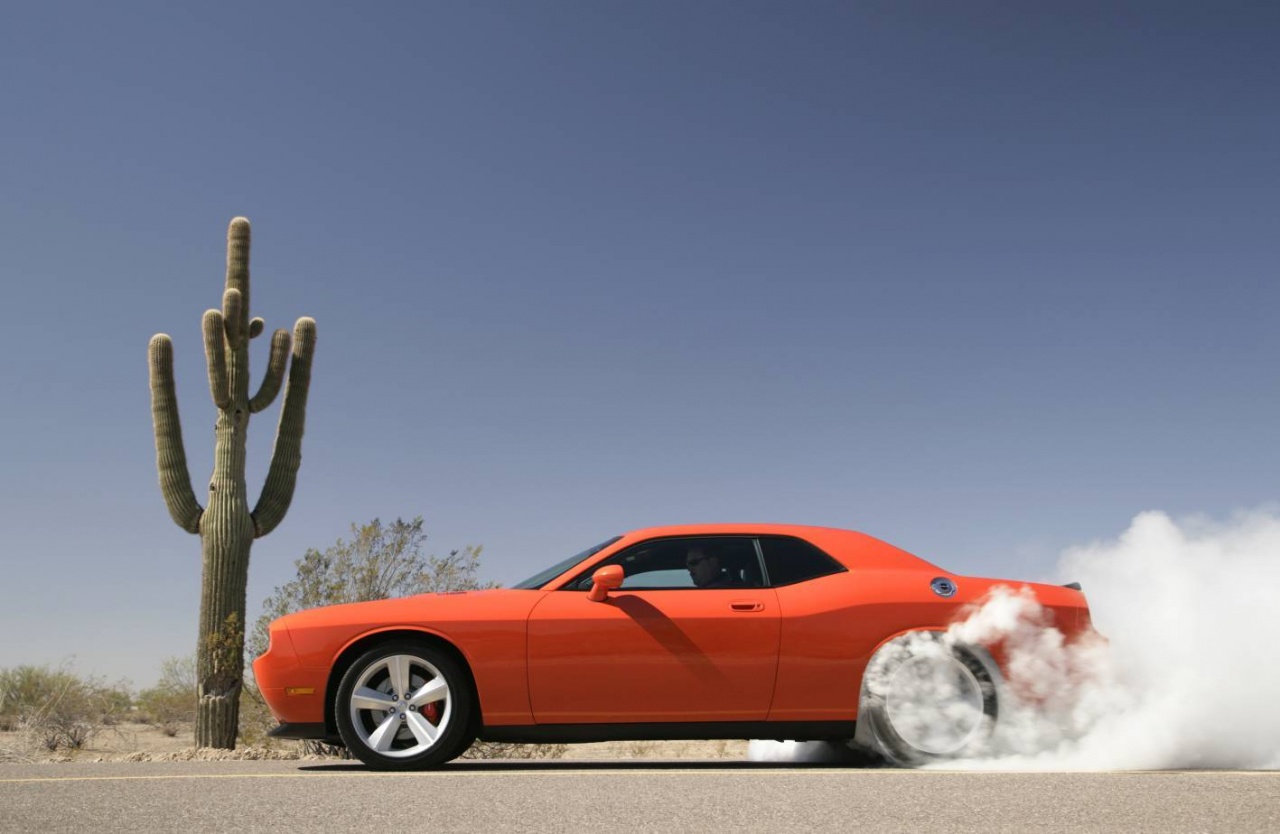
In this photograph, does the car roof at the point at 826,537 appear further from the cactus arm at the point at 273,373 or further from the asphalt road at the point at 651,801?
the cactus arm at the point at 273,373

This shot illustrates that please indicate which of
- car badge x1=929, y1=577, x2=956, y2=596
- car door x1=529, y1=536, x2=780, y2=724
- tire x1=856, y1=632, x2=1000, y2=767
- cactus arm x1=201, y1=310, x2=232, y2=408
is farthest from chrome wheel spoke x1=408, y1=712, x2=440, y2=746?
cactus arm x1=201, y1=310, x2=232, y2=408

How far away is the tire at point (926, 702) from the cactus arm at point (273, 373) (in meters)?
9.63

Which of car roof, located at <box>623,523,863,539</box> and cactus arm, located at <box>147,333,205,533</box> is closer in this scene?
car roof, located at <box>623,523,863,539</box>

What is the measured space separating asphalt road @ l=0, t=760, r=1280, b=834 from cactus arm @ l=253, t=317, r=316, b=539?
757 cm

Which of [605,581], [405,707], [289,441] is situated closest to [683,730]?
[605,581]

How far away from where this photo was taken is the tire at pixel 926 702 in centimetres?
636

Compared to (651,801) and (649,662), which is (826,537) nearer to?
(649,662)

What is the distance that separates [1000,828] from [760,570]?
2740 mm

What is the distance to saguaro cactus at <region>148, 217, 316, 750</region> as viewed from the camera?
12711 millimetres

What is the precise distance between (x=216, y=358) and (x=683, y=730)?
914 centimetres

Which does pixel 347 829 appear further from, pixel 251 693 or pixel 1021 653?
pixel 251 693

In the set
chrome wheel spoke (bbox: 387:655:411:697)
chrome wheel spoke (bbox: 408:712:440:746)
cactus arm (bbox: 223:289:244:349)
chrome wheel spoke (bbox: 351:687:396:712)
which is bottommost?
chrome wheel spoke (bbox: 408:712:440:746)

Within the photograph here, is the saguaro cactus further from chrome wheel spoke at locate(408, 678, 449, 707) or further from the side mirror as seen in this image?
the side mirror

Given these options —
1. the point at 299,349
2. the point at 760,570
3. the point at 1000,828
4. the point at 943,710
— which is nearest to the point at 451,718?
the point at 760,570
